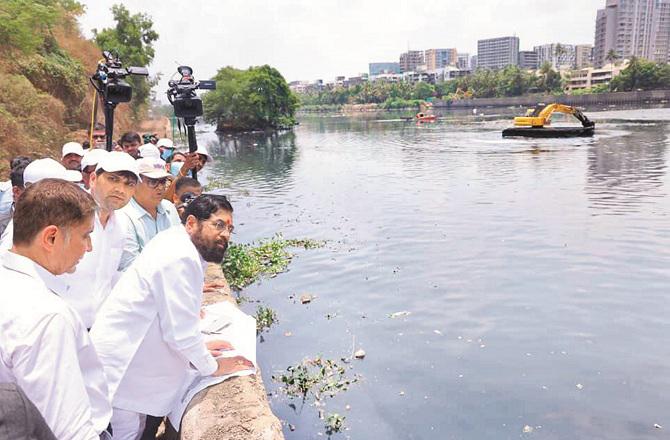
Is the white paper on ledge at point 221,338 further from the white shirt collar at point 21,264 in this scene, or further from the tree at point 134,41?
the tree at point 134,41

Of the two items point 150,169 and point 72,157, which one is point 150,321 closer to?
point 150,169

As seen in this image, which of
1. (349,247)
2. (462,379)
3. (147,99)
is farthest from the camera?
(147,99)

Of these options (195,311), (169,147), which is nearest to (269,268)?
(169,147)

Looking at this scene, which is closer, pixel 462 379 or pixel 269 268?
pixel 462 379

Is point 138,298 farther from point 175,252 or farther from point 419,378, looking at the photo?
point 419,378

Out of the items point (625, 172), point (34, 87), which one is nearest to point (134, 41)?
point (34, 87)

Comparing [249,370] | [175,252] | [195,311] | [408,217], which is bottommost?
[408,217]

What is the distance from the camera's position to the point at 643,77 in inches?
3809

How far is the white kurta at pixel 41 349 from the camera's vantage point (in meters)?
1.61

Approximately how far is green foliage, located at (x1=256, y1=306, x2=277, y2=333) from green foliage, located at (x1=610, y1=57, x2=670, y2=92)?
110 metres

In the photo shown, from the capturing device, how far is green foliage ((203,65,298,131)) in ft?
229

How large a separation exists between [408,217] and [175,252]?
12.3m

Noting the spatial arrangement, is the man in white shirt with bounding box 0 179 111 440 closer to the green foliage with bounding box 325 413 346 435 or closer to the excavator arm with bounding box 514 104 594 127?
the green foliage with bounding box 325 413 346 435

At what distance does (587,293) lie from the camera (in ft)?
27.5
